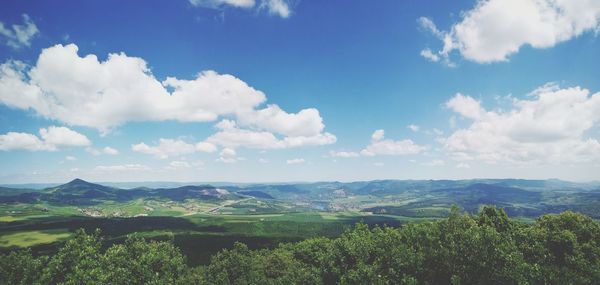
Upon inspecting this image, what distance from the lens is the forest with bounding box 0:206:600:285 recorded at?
184 feet

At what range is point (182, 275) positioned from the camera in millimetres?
Answer: 77375

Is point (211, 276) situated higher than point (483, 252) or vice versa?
point (483, 252)

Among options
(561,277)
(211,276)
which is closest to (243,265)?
(211,276)

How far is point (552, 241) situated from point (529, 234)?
587 cm

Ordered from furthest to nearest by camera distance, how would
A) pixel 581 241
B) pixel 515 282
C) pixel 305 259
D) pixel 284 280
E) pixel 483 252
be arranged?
pixel 305 259 → pixel 581 241 → pixel 284 280 → pixel 483 252 → pixel 515 282

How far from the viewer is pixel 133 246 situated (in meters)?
84.5

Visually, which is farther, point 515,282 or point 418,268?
point 418,268

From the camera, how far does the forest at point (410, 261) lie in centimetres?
5622

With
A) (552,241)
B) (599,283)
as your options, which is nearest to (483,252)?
(599,283)

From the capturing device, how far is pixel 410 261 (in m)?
64.2

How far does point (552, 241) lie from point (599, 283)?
27115mm

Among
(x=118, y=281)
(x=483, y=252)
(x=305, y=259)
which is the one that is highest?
(x=483, y=252)

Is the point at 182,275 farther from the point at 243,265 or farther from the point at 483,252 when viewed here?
the point at 483,252

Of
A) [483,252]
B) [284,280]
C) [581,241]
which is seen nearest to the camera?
[483,252]
